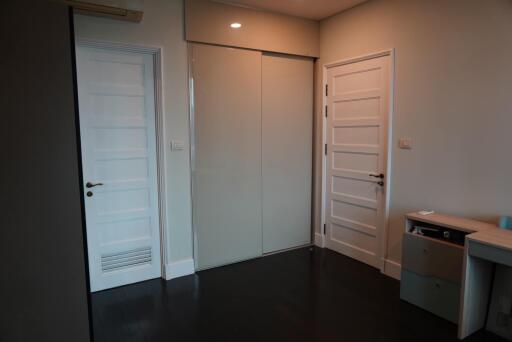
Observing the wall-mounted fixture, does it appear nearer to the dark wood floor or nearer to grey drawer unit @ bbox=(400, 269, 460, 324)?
the dark wood floor

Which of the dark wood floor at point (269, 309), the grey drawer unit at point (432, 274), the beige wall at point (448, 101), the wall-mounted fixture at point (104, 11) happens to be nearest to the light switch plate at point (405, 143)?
the beige wall at point (448, 101)

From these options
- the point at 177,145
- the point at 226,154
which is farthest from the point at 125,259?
the point at 226,154

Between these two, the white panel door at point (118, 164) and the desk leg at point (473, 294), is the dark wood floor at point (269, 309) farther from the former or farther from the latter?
the white panel door at point (118, 164)

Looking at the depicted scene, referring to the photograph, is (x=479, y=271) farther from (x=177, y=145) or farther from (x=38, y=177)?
(x=38, y=177)

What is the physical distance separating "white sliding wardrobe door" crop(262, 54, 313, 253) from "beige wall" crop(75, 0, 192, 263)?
3.18 ft

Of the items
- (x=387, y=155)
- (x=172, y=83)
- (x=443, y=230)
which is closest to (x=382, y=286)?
(x=443, y=230)

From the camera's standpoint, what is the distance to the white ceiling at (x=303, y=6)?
11.6 feet

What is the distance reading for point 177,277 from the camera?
3.45 m

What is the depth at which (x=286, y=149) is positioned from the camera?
414 centimetres

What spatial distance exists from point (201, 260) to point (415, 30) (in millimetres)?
3099

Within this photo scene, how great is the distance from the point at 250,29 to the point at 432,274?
2.97m

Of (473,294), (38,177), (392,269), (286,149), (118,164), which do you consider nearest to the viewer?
(38,177)

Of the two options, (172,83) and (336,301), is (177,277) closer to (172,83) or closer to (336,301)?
(336,301)

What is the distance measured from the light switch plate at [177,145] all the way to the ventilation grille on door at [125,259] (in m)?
1.05
